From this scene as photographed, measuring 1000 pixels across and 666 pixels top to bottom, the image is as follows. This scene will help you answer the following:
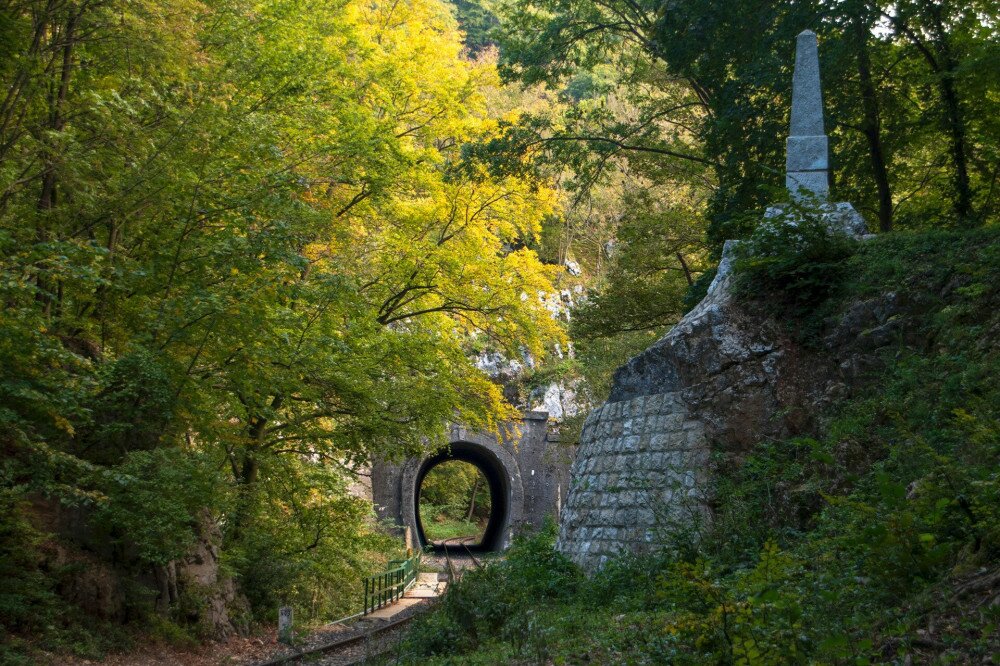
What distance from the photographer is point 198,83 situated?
10.2 metres

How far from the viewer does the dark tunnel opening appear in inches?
1159

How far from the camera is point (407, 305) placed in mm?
16125

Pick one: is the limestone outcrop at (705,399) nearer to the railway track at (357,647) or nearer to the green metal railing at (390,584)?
the railway track at (357,647)

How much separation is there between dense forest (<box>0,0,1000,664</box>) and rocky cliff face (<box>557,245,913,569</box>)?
32cm

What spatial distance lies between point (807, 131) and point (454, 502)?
34.8 meters

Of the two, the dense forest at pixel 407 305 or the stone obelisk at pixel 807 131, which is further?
the stone obelisk at pixel 807 131

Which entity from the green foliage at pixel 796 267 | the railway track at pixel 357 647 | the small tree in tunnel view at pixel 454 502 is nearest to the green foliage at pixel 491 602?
the railway track at pixel 357 647

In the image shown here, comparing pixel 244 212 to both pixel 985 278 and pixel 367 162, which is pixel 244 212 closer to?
pixel 367 162

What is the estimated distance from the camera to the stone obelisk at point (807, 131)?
11.6 m

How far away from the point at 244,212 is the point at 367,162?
3.20 metres

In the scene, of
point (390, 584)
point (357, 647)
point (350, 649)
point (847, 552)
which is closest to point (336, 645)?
point (350, 649)

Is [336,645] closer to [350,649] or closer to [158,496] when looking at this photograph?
[350,649]

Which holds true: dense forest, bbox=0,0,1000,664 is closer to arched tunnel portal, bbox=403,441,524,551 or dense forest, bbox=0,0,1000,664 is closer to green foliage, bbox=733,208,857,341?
green foliage, bbox=733,208,857,341

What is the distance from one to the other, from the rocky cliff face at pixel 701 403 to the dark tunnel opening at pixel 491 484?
17.6 metres
